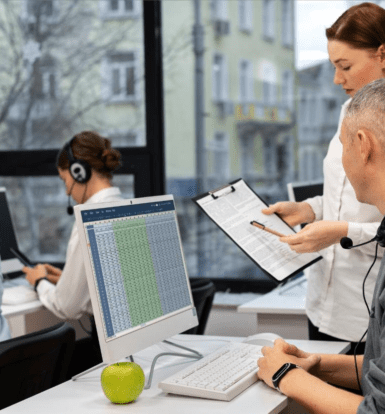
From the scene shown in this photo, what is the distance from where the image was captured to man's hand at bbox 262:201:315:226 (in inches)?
76.5

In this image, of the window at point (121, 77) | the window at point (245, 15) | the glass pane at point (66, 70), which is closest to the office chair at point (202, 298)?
the glass pane at point (66, 70)

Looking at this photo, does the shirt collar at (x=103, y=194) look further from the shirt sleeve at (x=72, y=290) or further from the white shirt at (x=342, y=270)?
the white shirt at (x=342, y=270)

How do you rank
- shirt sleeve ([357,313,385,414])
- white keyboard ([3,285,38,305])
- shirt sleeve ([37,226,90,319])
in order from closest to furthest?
1. shirt sleeve ([357,313,385,414])
2. shirt sleeve ([37,226,90,319])
3. white keyboard ([3,285,38,305])

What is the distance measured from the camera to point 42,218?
3746 mm

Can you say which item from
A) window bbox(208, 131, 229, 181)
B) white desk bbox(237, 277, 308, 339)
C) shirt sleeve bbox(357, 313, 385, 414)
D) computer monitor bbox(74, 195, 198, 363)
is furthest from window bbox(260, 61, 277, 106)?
shirt sleeve bbox(357, 313, 385, 414)

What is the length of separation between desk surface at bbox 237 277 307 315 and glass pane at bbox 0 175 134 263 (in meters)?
1.37

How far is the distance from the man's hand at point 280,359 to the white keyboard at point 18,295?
148 cm

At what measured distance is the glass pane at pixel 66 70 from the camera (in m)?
3.63

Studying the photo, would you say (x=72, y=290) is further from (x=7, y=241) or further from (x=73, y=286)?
(x=7, y=241)

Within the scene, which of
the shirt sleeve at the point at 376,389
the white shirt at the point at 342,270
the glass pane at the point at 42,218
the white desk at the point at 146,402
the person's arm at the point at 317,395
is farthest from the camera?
the glass pane at the point at 42,218

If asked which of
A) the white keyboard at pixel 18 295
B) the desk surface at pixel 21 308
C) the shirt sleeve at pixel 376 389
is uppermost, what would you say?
the shirt sleeve at pixel 376 389

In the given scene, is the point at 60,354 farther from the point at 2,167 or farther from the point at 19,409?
the point at 2,167

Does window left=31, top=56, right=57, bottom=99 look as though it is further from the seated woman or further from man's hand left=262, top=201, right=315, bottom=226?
man's hand left=262, top=201, right=315, bottom=226

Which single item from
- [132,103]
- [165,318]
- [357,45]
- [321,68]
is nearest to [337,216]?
[357,45]
